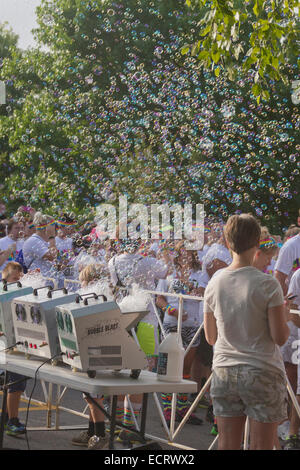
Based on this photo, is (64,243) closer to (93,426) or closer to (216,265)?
(216,265)

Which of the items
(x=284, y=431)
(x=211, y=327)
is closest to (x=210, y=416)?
(x=284, y=431)

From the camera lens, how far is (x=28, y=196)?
25156 millimetres

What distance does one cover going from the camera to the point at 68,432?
6801 millimetres

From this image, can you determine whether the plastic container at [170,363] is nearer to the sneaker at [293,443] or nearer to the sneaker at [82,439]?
the sneaker at [293,443]

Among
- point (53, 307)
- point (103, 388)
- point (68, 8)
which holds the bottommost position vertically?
point (103, 388)

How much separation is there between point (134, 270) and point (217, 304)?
10.4ft

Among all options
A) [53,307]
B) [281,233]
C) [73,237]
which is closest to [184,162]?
[281,233]

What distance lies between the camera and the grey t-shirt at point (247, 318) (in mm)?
3973

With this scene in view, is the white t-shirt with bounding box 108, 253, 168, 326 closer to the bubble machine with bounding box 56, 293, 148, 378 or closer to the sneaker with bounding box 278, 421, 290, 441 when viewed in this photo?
the sneaker with bounding box 278, 421, 290, 441

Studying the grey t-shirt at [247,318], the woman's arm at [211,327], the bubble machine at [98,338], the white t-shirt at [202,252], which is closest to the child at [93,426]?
the bubble machine at [98,338]

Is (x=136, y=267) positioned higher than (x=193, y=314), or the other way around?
(x=136, y=267)

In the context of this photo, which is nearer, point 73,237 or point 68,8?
point 73,237
